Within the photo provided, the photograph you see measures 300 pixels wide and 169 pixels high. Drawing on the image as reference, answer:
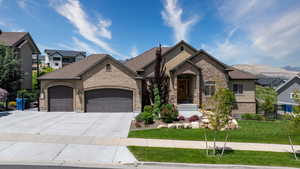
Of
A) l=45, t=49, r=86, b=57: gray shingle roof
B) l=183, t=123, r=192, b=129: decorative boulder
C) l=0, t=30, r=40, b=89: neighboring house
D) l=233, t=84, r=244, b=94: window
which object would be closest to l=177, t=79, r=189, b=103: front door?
l=233, t=84, r=244, b=94: window

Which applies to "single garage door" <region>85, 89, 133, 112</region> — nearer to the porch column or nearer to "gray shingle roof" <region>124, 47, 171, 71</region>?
"gray shingle roof" <region>124, 47, 171, 71</region>

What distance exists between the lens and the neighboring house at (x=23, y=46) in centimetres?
2445

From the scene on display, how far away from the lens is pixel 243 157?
6.92 metres

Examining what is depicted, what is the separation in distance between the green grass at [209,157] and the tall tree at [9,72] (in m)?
21.6

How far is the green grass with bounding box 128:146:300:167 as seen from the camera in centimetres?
642

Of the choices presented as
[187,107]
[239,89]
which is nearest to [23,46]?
[187,107]

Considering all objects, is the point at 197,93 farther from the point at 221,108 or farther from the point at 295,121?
the point at 221,108

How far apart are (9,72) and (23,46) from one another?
292 inches

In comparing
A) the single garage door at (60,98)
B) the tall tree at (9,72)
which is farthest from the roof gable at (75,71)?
the tall tree at (9,72)

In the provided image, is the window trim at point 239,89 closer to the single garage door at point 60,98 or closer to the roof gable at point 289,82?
the roof gable at point 289,82

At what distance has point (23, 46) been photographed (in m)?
Answer: 25.8

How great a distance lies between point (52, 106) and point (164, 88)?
40.0ft

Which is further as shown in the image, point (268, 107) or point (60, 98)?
point (268, 107)

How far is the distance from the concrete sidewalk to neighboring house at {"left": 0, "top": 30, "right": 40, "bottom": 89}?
2051 centimetres
